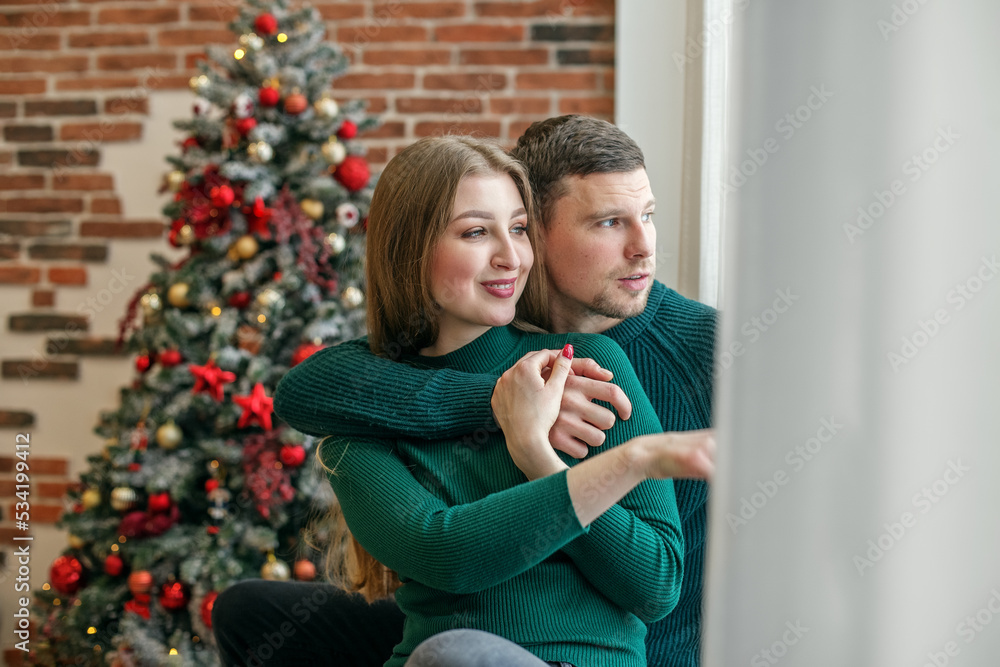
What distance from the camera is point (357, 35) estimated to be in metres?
2.91

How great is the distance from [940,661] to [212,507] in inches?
78.8

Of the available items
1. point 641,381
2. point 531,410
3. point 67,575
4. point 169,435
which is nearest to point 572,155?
point 641,381

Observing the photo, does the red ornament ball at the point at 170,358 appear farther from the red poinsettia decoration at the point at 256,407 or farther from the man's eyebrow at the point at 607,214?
the man's eyebrow at the point at 607,214

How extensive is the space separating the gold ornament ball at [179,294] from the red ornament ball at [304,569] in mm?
736

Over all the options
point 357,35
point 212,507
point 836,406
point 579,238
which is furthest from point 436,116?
point 836,406

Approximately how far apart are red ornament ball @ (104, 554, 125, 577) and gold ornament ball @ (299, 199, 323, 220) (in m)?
1.01

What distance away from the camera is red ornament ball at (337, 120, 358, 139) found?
2.30m

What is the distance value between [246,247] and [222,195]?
14cm

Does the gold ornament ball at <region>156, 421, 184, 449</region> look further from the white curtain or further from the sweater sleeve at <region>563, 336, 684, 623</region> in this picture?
the white curtain

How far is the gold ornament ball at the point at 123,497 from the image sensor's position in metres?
2.16

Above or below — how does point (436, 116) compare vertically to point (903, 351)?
above

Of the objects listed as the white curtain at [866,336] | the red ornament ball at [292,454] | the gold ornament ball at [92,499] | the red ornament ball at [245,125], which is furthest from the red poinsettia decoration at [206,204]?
the white curtain at [866,336]

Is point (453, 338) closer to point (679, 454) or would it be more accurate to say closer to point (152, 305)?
point (679, 454)

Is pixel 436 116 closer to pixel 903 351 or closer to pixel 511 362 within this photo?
pixel 511 362
